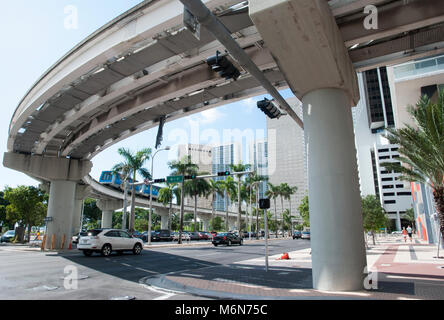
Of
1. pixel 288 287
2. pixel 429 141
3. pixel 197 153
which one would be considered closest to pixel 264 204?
pixel 288 287

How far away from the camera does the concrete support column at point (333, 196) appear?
7086mm

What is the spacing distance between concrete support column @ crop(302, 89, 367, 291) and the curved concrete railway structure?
2 centimetres

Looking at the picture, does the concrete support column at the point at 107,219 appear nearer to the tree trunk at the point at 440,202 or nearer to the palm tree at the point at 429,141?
the palm tree at the point at 429,141

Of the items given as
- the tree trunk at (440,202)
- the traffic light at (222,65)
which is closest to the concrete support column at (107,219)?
the tree trunk at (440,202)

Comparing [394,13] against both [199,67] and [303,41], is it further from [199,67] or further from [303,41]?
[199,67]

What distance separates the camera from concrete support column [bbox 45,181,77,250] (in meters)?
23.3

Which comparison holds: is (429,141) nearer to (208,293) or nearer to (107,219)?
(208,293)

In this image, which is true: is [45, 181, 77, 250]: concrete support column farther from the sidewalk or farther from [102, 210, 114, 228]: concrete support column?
[102, 210, 114, 228]: concrete support column

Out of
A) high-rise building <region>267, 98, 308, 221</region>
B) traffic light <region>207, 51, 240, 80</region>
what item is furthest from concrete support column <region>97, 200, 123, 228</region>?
high-rise building <region>267, 98, 308, 221</region>

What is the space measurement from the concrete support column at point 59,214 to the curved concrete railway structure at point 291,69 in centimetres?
854

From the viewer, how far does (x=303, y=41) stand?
652 cm

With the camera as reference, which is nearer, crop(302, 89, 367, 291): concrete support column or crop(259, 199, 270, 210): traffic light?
crop(302, 89, 367, 291): concrete support column

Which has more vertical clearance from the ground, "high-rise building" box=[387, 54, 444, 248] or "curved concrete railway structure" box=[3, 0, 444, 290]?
"high-rise building" box=[387, 54, 444, 248]

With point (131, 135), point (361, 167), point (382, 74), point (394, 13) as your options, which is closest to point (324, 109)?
point (394, 13)
